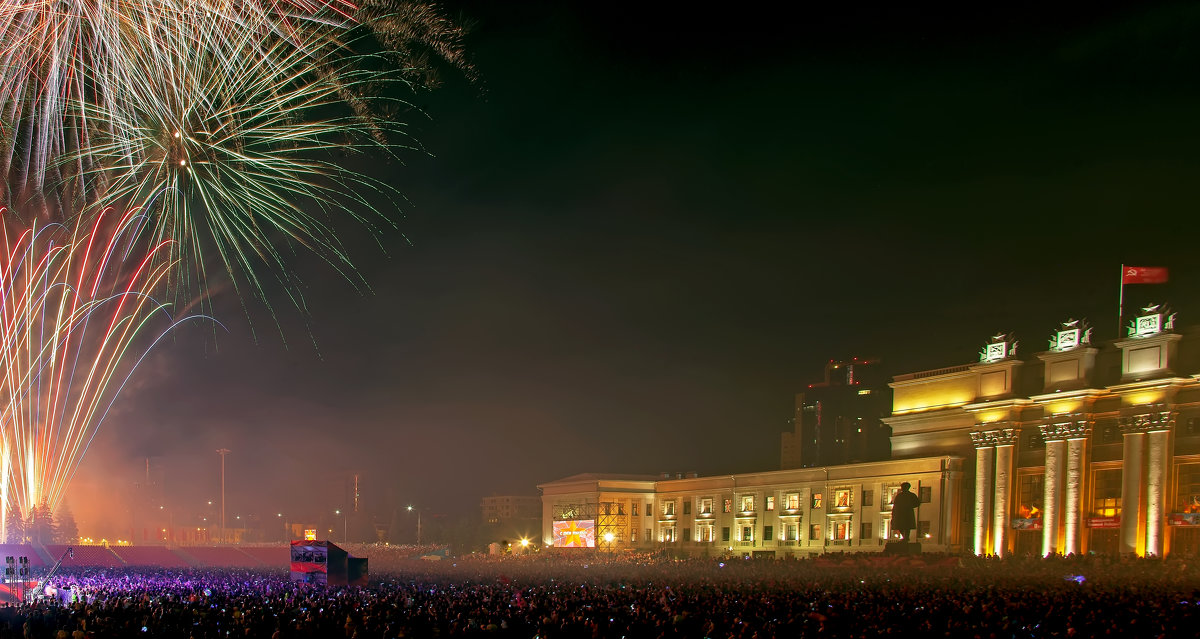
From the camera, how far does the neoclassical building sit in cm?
4641

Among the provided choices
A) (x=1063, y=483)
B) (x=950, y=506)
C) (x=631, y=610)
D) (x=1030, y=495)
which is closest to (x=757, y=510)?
(x=950, y=506)

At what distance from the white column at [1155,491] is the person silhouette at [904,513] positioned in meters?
13.0

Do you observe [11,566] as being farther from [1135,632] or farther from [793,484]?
[793,484]

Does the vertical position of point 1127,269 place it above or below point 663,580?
above

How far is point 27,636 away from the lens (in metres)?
17.7

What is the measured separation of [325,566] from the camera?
36.5 metres

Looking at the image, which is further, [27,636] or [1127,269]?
[1127,269]

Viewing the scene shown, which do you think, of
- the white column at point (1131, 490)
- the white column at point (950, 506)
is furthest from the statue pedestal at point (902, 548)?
the white column at point (1131, 490)

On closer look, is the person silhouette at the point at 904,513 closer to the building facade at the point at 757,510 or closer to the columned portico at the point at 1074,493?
the building facade at the point at 757,510

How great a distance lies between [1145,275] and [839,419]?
166 feet

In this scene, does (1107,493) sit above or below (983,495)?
above

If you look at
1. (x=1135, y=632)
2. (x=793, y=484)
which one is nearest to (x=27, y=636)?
(x=1135, y=632)

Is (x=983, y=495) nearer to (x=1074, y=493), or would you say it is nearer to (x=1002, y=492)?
(x=1002, y=492)

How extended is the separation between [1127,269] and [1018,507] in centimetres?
1424
